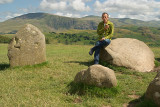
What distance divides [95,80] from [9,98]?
4.18 m

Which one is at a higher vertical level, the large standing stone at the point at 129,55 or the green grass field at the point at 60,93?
the large standing stone at the point at 129,55

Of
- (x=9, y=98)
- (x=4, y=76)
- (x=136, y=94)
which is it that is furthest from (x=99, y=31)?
(x=9, y=98)

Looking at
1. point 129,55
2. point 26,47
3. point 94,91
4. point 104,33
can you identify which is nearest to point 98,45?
point 104,33

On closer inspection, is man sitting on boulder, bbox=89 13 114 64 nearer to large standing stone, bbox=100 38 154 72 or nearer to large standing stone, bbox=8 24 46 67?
large standing stone, bbox=100 38 154 72

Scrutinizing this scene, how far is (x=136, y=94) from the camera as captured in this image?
8922mm

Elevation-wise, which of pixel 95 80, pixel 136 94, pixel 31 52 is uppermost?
pixel 31 52

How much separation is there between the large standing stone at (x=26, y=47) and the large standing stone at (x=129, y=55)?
6.20 m

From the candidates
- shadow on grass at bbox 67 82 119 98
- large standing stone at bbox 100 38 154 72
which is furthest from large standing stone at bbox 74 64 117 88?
large standing stone at bbox 100 38 154 72

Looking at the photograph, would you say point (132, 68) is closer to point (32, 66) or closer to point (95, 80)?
point (95, 80)

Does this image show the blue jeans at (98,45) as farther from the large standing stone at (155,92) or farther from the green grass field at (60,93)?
the large standing stone at (155,92)

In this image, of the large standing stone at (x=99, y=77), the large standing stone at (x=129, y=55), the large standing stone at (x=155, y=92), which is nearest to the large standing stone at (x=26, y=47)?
the large standing stone at (x=129, y=55)

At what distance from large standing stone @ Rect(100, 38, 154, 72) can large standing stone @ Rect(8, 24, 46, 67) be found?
6203 mm

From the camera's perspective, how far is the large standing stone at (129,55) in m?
15.0

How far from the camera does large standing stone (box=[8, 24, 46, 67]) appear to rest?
45.9 feet
